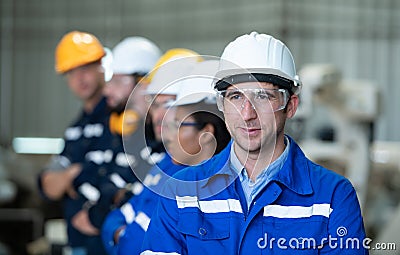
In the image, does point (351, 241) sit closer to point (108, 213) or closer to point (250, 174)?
point (250, 174)

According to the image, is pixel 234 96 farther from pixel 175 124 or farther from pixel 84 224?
pixel 84 224

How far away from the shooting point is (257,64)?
6.86 feet

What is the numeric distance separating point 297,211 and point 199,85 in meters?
0.50

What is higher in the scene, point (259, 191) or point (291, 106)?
point (291, 106)

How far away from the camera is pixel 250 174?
6.89 feet

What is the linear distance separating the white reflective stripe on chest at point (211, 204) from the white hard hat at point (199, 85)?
→ 294mm

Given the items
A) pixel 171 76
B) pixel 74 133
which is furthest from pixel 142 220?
pixel 74 133

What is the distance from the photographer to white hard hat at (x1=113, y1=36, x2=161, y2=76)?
383 centimetres

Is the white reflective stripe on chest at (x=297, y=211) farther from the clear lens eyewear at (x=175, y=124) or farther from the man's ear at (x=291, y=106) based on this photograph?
the clear lens eyewear at (x=175, y=124)

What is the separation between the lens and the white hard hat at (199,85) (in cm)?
227

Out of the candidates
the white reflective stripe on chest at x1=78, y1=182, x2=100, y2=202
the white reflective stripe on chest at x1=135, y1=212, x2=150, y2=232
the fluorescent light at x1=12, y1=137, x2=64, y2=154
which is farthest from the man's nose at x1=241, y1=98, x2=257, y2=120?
the fluorescent light at x1=12, y1=137, x2=64, y2=154

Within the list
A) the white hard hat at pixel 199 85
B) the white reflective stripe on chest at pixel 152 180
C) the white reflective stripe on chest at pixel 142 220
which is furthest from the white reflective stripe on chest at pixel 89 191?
the white hard hat at pixel 199 85

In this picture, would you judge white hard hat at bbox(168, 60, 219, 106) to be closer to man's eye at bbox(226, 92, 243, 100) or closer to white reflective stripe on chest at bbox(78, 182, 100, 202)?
man's eye at bbox(226, 92, 243, 100)

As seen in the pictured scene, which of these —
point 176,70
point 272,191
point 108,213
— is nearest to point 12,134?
point 108,213
